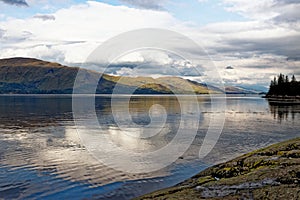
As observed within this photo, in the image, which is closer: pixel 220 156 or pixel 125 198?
pixel 125 198

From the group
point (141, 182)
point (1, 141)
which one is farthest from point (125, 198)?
point (1, 141)

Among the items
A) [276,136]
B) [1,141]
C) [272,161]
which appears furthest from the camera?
[276,136]

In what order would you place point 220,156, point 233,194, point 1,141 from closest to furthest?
point 233,194 < point 220,156 < point 1,141

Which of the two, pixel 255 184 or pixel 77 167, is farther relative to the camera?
pixel 77 167

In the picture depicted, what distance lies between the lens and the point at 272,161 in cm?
1998

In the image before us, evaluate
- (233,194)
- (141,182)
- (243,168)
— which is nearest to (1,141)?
(141,182)

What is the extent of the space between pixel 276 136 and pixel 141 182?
29212 millimetres

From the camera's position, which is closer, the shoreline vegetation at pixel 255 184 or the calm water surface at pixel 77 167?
the shoreline vegetation at pixel 255 184

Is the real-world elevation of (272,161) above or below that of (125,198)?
Answer: above

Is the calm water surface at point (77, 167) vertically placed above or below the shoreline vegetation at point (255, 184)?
below

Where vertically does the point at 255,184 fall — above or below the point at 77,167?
above

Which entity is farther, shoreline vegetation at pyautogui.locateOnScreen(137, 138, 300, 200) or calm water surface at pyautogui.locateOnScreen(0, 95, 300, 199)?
calm water surface at pyautogui.locateOnScreen(0, 95, 300, 199)

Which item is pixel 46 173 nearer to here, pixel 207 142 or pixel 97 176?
pixel 97 176

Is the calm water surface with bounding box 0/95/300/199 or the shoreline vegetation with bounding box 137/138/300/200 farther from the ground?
the shoreline vegetation with bounding box 137/138/300/200
